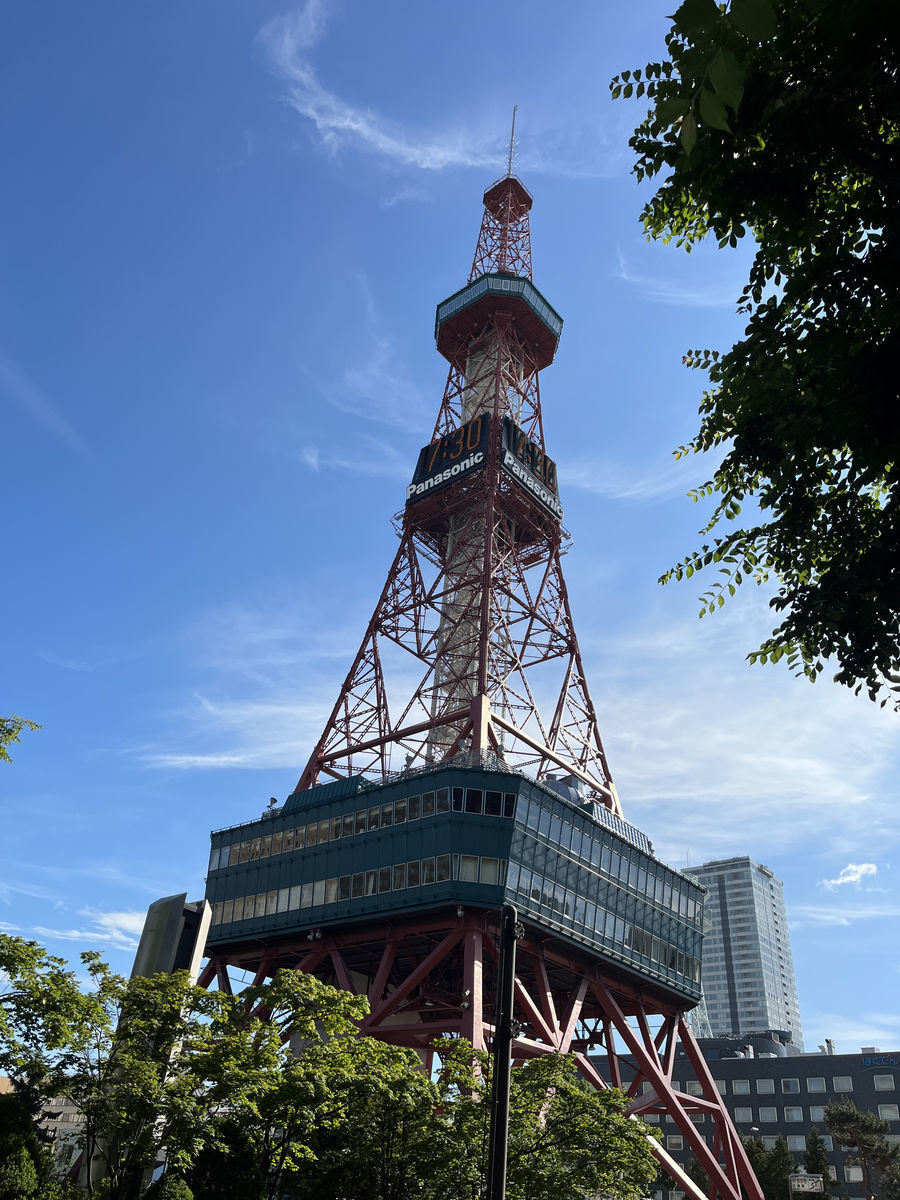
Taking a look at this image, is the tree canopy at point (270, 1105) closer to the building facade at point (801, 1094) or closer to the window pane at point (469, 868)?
the window pane at point (469, 868)

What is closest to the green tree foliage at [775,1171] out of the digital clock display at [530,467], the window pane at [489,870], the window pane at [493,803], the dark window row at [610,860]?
the dark window row at [610,860]

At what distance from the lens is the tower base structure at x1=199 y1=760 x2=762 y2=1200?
56906 millimetres

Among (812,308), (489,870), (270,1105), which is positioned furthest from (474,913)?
(812,308)

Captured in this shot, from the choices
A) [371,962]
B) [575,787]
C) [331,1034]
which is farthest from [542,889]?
[331,1034]

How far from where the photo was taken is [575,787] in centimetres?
6944

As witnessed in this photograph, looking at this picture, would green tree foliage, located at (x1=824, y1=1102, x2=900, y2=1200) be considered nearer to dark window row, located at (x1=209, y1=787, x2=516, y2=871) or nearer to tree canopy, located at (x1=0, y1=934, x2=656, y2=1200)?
dark window row, located at (x1=209, y1=787, x2=516, y2=871)

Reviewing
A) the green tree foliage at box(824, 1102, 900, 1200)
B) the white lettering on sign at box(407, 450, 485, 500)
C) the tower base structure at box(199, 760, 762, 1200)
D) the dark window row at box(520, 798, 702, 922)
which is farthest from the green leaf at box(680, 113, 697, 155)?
the green tree foliage at box(824, 1102, 900, 1200)

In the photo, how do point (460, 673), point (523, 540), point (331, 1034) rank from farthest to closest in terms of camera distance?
1. point (523, 540)
2. point (460, 673)
3. point (331, 1034)

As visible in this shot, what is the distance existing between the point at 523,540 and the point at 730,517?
225 ft

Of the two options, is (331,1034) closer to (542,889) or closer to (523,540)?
(542,889)

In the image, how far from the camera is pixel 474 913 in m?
56.9

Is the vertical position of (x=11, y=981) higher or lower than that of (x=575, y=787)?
lower

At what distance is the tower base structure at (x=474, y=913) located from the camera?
187 ft

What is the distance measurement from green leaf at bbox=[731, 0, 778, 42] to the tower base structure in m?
51.2
